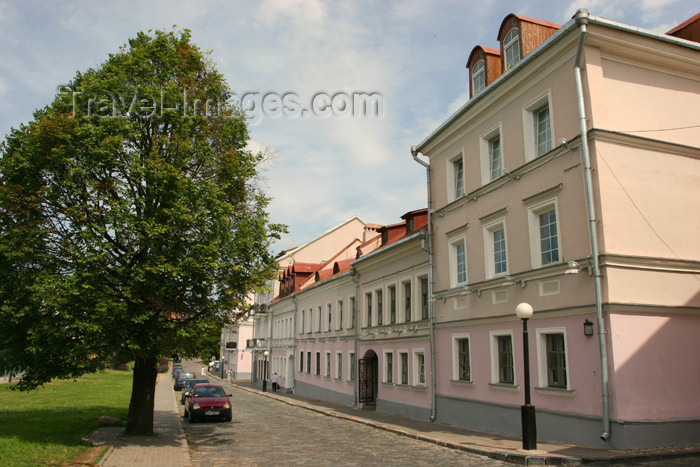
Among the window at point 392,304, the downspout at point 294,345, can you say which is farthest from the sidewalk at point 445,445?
the downspout at point 294,345

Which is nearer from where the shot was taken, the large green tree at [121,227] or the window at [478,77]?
the large green tree at [121,227]

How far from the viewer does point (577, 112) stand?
12531mm

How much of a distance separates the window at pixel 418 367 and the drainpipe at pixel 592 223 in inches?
377

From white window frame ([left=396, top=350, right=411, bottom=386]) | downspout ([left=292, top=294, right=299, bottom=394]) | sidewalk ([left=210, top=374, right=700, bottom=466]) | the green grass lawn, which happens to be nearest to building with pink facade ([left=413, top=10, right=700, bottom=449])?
sidewalk ([left=210, top=374, right=700, bottom=466])

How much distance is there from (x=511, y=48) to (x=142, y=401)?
49.4 ft

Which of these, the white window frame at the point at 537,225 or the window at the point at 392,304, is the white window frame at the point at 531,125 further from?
the window at the point at 392,304

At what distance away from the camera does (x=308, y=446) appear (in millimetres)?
14297

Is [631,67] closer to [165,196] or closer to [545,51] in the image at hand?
[545,51]

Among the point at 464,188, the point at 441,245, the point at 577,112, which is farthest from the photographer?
the point at 441,245

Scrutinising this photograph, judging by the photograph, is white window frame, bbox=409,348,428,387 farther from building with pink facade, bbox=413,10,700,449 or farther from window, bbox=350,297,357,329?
window, bbox=350,297,357,329

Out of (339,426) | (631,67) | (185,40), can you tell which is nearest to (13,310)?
(185,40)

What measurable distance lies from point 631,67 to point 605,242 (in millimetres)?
4729

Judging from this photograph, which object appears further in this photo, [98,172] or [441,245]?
[441,245]

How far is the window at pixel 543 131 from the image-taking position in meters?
13.9
